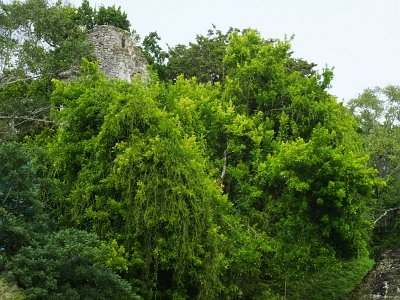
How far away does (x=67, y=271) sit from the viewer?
28.4 ft

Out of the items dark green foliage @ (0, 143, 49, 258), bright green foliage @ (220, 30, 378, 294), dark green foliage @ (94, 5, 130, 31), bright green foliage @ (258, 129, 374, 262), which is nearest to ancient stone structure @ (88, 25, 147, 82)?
dark green foliage @ (94, 5, 130, 31)

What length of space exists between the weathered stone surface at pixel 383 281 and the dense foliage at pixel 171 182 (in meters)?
0.40

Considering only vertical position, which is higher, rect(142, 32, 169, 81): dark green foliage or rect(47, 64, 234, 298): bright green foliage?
rect(142, 32, 169, 81): dark green foliage

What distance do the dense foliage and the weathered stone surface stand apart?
0.40 metres

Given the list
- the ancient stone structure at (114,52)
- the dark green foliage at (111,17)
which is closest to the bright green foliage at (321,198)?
the ancient stone structure at (114,52)

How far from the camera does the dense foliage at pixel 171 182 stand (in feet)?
31.8

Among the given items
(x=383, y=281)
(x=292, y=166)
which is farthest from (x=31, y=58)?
(x=383, y=281)

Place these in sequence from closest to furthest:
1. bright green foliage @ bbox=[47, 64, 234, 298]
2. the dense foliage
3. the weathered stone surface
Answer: the dense foliage, bright green foliage @ bbox=[47, 64, 234, 298], the weathered stone surface

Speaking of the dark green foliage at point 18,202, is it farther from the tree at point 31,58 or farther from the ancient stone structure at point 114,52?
the ancient stone structure at point 114,52

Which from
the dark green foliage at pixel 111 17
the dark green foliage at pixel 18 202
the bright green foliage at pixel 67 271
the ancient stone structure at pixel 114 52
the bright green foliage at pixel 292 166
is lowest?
the bright green foliage at pixel 67 271

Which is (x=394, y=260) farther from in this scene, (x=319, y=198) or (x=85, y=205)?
(x=85, y=205)

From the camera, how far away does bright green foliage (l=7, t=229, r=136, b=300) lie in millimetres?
8180

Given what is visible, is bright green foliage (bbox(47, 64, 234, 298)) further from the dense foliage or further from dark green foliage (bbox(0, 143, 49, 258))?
dark green foliage (bbox(0, 143, 49, 258))

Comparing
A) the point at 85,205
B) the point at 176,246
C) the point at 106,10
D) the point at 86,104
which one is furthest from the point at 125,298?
the point at 106,10
